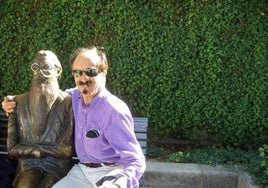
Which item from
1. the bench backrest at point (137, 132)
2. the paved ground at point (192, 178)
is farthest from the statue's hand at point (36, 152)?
the paved ground at point (192, 178)

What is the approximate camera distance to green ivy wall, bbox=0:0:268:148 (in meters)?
5.40

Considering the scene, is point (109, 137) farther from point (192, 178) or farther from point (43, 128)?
point (192, 178)

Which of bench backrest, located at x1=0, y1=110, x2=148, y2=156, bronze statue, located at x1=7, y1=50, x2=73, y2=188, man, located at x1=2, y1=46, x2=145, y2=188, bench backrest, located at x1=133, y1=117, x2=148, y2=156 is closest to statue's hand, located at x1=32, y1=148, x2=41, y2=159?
bronze statue, located at x1=7, y1=50, x2=73, y2=188

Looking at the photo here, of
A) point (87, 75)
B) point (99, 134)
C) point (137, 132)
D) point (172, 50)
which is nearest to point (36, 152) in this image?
point (99, 134)

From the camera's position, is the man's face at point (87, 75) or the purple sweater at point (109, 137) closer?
the purple sweater at point (109, 137)

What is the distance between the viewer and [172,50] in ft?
17.9

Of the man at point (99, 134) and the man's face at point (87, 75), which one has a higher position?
the man's face at point (87, 75)

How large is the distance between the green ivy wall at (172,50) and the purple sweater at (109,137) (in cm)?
206

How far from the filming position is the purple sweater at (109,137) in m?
3.16

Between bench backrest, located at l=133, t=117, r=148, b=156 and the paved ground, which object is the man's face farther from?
the paved ground

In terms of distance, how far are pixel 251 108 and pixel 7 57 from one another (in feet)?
9.58

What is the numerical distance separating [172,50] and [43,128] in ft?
7.46

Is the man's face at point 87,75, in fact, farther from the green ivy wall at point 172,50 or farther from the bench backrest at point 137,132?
the green ivy wall at point 172,50

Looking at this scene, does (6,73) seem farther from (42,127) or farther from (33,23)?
(42,127)
